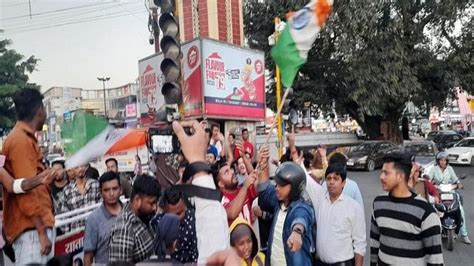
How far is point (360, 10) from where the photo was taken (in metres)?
21.3

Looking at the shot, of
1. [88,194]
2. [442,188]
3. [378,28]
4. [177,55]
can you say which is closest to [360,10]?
[378,28]

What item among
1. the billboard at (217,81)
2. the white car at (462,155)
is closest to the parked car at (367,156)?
the white car at (462,155)

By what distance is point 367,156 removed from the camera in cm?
2022

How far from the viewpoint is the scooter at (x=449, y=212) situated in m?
7.11

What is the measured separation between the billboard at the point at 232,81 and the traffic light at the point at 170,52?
11606 millimetres

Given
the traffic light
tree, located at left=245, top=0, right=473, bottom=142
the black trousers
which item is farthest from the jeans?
tree, located at left=245, top=0, right=473, bottom=142

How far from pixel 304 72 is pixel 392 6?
5.66 metres

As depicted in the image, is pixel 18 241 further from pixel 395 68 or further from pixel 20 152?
pixel 395 68

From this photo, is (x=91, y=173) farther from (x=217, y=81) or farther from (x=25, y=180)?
(x=217, y=81)

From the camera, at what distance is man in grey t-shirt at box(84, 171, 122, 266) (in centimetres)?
337

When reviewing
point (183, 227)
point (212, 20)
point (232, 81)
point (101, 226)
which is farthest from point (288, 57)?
point (212, 20)

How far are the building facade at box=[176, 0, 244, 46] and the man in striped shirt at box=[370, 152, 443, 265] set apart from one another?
17915mm

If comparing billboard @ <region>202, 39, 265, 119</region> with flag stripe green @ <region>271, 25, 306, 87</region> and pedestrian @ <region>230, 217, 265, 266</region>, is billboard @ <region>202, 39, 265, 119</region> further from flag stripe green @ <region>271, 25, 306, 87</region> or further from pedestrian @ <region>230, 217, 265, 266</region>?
pedestrian @ <region>230, 217, 265, 266</region>

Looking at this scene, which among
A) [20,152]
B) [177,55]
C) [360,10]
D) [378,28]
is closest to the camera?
[20,152]
